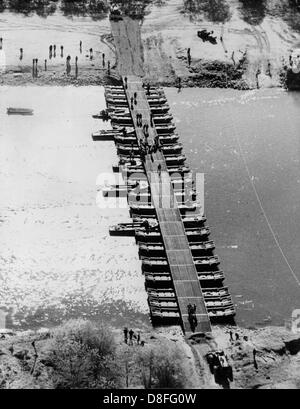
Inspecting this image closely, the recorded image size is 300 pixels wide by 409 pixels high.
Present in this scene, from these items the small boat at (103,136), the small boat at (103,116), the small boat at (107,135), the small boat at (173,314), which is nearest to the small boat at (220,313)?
the small boat at (173,314)

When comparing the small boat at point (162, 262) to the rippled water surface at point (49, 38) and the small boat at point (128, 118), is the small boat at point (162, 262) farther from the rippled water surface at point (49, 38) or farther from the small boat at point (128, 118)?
the rippled water surface at point (49, 38)

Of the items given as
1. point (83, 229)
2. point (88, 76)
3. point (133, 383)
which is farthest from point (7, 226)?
point (88, 76)

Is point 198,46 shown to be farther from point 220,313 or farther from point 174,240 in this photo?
point 220,313

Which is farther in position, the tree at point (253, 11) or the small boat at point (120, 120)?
the tree at point (253, 11)

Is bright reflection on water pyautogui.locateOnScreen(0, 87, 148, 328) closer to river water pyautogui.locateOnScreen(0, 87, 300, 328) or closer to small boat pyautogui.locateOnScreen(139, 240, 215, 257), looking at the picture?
river water pyautogui.locateOnScreen(0, 87, 300, 328)

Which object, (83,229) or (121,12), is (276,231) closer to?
(83,229)

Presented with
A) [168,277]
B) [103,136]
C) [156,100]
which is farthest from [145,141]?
[168,277]
